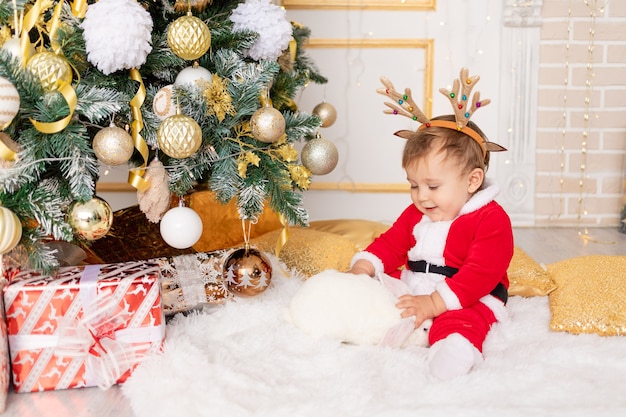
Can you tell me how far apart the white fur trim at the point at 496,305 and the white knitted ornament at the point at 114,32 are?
0.83m

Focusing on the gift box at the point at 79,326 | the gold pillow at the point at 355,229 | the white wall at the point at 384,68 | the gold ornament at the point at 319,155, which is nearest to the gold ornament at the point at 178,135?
the gift box at the point at 79,326

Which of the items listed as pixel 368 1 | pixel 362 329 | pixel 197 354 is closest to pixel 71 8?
pixel 197 354

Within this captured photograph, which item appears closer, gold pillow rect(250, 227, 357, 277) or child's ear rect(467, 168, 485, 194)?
child's ear rect(467, 168, 485, 194)

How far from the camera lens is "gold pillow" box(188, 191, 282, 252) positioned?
168 centimetres

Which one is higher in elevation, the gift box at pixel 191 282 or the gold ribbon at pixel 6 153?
the gold ribbon at pixel 6 153

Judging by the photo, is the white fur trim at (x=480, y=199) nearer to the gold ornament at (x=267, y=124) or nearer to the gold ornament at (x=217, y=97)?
the gold ornament at (x=267, y=124)

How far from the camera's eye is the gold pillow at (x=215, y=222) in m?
1.68

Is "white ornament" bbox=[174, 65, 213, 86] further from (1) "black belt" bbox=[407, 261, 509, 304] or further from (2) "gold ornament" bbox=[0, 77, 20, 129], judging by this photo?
(1) "black belt" bbox=[407, 261, 509, 304]

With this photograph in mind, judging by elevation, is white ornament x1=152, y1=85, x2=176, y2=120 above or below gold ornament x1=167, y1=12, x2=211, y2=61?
below

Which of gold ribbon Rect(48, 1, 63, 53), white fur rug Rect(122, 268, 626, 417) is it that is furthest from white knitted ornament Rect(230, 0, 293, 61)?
white fur rug Rect(122, 268, 626, 417)

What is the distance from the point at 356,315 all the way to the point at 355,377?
0.16m

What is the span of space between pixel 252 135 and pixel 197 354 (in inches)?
18.0

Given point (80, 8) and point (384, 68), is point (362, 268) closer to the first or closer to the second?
point (80, 8)

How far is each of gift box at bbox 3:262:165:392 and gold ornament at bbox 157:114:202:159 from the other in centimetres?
23
